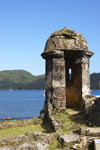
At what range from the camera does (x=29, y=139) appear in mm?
5691

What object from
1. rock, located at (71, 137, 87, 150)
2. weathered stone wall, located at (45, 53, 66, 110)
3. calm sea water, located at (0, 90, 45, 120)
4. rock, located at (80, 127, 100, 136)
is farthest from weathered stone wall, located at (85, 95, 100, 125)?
calm sea water, located at (0, 90, 45, 120)

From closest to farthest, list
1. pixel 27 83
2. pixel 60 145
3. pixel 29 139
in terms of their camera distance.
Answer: pixel 60 145, pixel 29 139, pixel 27 83

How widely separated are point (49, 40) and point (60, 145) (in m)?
5.64

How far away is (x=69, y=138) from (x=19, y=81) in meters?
137

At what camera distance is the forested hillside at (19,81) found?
433ft

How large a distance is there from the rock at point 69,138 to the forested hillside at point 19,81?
120978mm

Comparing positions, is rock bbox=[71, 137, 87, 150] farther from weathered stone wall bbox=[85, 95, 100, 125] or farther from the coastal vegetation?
weathered stone wall bbox=[85, 95, 100, 125]

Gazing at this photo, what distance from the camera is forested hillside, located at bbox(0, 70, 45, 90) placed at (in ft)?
433

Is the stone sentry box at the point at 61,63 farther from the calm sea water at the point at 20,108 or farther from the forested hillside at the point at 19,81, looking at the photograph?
the forested hillside at the point at 19,81

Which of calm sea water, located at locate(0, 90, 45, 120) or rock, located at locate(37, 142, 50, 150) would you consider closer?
rock, located at locate(37, 142, 50, 150)

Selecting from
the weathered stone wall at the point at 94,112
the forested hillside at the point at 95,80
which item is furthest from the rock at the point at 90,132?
the forested hillside at the point at 95,80

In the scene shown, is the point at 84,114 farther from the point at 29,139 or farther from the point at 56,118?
the point at 29,139

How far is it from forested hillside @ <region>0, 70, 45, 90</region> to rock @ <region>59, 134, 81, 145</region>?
121 metres

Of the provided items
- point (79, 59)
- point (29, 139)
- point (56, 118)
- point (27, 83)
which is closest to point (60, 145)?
point (29, 139)
